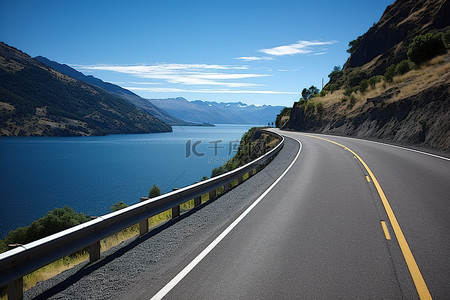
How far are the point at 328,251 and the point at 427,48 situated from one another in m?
45.2

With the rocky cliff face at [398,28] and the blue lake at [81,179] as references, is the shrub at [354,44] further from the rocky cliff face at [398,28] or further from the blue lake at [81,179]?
the blue lake at [81,179]

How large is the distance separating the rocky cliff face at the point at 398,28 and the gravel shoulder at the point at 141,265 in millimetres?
65578

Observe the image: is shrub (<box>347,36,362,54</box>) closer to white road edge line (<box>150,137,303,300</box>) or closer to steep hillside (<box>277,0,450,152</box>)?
steep hillside (<box>277,0,450,152</box>)

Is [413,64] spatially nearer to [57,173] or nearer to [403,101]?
[403,101]

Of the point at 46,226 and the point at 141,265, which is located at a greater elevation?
the point at 141,265

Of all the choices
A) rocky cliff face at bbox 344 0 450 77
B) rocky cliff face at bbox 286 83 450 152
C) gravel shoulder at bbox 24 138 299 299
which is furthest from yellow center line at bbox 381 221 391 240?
rocky cliff face at bbox 344 0 450 77

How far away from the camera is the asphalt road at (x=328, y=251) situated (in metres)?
4.24

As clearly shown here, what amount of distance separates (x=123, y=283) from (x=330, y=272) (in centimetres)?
285

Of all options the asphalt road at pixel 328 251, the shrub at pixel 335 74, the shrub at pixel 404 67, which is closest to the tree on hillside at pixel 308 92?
the shrub at pixel 335 74

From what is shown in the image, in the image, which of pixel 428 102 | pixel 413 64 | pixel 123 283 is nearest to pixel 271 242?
pixel 123 283

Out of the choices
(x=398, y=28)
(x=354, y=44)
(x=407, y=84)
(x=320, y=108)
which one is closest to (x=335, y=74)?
(x=354, y=44)

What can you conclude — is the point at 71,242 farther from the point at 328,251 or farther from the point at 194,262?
the point at 328,251

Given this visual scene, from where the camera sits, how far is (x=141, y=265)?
523cm

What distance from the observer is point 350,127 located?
144 ft
